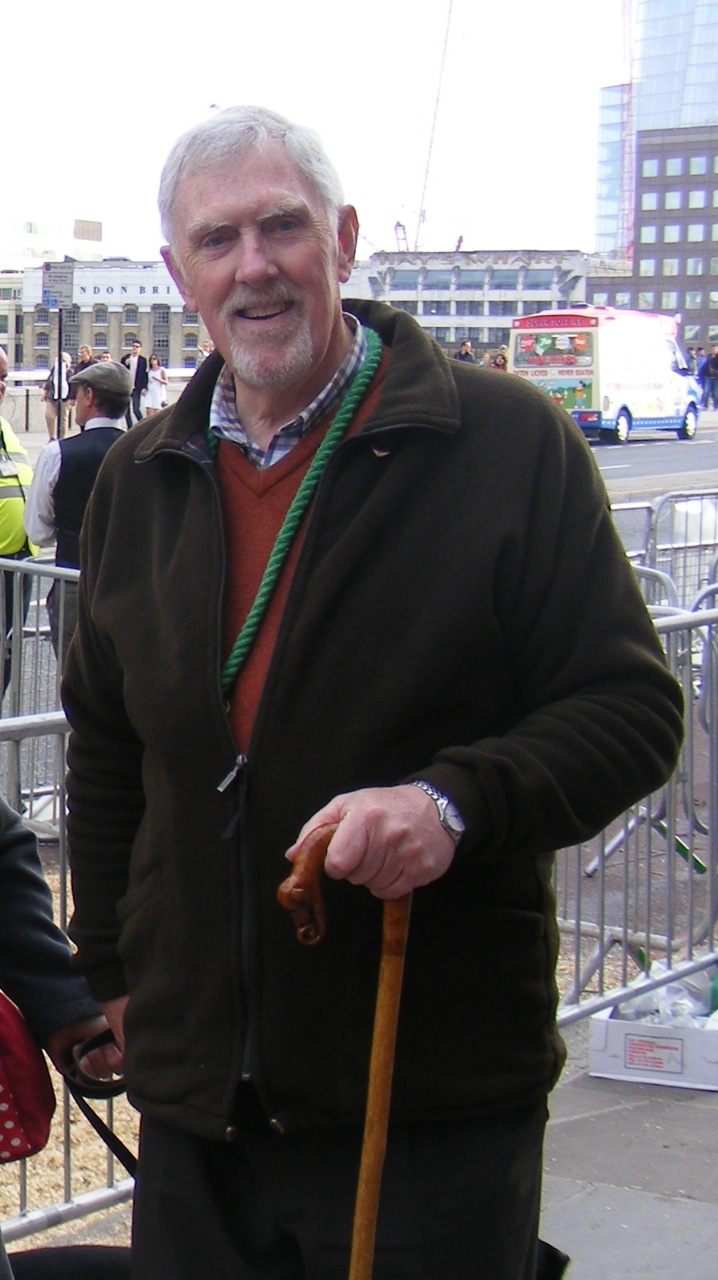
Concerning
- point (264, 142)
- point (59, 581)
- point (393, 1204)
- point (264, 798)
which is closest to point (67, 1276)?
point (393, 1204)

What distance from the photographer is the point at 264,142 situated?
7.04 ft

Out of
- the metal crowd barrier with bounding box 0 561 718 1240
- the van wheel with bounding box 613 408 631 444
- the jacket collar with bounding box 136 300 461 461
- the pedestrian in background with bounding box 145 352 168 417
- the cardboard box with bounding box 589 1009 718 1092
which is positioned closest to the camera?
the jacket collar with bounding box 136 300 461 461

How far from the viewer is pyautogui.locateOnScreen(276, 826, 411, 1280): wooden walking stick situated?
1892 mm

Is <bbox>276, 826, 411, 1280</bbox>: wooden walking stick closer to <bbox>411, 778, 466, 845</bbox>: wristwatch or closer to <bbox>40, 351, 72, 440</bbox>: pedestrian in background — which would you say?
<bbox>411, 778, 466, 845</bbox>: wristwatch

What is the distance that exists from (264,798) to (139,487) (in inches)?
20.1

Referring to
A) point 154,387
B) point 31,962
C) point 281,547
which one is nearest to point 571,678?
point 281,547

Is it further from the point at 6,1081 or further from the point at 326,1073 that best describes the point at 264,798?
the point at 6,1081

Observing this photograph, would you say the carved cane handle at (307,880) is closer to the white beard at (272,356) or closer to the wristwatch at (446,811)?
the wristwatch at (446,811)

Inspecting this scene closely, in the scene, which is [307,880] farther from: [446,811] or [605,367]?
[605,367]

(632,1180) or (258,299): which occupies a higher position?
(258,299)

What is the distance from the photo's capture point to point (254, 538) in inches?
85.1

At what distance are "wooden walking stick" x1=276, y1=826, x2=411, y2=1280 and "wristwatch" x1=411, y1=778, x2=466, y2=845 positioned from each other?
0.09 meters

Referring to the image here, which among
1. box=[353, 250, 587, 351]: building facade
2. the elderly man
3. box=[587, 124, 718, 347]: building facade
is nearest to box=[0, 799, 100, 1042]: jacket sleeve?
the elderly man

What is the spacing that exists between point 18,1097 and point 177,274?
1.15m
